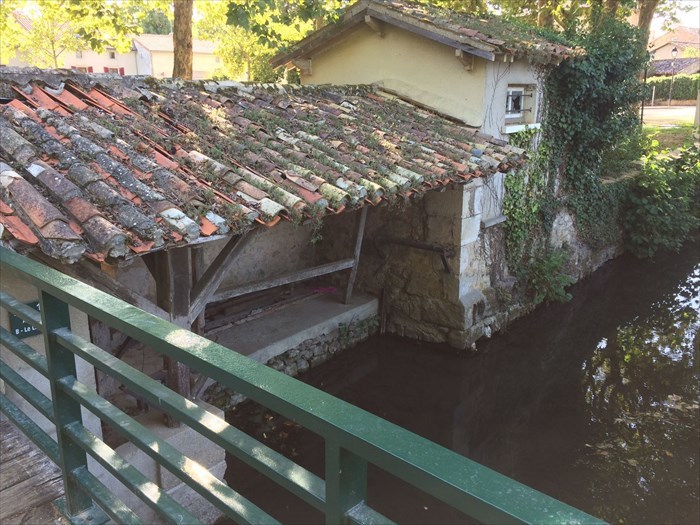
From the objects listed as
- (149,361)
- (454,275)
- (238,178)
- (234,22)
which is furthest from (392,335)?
(234,22)

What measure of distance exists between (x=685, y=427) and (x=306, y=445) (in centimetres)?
444

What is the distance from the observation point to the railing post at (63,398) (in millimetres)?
1688

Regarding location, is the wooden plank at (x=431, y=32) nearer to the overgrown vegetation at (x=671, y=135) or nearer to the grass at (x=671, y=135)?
the overgrown vegetation at (x=671, y=135)

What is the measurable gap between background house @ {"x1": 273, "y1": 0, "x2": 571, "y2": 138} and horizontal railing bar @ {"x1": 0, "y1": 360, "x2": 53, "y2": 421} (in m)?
6.75

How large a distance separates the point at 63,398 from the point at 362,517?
3.77ft

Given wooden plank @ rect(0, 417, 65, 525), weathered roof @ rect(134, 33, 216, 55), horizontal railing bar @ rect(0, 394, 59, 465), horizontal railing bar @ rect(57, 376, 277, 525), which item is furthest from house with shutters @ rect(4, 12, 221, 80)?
horizontal railing bar @ rect(57, 376, 277, 525)

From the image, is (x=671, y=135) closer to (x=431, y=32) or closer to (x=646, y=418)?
(x=431, y=32)

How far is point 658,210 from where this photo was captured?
12.3 metres

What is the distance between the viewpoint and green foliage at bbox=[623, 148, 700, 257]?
40.5ft

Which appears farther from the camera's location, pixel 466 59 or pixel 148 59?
pixel 148 59

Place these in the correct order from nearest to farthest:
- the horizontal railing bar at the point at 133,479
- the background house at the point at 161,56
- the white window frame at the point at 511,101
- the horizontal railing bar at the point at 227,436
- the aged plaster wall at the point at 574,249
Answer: the horizontal railing bar at the point at 227,436
the horizontal railing bar at the point at 133,479
the white window frame at the point at 511,101
the aged plaster wall at the point at 574,249
the background house at the point at 161,56

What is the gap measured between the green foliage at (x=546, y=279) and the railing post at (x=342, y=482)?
8970mm

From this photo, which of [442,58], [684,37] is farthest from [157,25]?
[684,37]

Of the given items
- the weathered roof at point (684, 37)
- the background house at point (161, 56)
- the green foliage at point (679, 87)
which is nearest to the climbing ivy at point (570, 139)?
the green foliage at point (679, 87)
